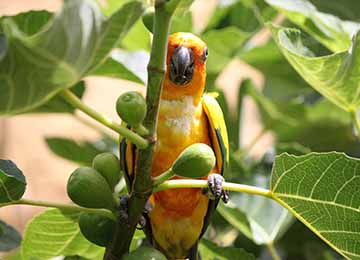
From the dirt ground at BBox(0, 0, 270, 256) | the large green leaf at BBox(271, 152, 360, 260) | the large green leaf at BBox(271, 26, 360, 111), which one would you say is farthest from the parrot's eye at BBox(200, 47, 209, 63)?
the dirt ground at BBox(0, 0, 270, 256)

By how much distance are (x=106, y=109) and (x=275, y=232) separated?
2.57m

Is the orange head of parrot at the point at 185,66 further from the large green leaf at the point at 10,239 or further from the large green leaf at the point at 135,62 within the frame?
the large green leaf at the point at 10,239

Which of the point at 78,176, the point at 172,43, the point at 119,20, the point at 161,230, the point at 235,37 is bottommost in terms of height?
the point at 161,230

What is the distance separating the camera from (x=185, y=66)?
1.45m

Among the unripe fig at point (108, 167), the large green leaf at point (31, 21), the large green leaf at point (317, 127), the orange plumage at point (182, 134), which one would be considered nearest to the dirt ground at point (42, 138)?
the large green leaf at point (317, 127)

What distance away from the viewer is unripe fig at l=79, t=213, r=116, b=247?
1068 millimetres

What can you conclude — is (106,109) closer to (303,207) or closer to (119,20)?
(303,207)

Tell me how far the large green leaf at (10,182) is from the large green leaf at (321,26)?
65cm

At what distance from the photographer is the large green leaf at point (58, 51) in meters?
0.78

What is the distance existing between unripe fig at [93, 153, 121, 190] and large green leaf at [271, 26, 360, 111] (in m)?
0.30

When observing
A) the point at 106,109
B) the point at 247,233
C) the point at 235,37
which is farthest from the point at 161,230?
the point at 106,109

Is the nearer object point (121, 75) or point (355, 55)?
point (355, 55)

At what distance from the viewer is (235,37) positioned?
1.65 meters

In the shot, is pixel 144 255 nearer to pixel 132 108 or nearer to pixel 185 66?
pixel 132 108
